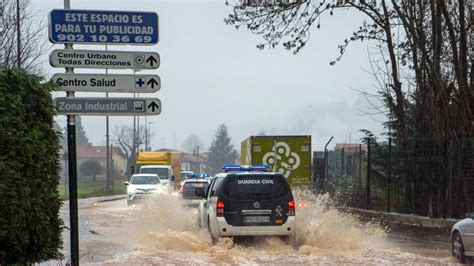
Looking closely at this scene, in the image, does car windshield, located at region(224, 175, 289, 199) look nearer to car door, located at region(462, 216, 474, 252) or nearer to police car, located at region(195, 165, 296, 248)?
police car, located at region(195, 165, 296, 248)

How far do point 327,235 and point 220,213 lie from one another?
2.47m

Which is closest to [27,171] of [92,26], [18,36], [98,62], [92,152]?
[98,62]

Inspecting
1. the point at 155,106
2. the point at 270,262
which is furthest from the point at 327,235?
the point at 155,106

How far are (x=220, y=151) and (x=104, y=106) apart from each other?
478 feet

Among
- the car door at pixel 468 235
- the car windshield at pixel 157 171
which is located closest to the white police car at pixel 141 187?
the car windshield at pixel 157 171

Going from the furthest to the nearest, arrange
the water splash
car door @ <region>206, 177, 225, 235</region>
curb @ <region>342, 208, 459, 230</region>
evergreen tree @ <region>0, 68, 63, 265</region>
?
curb @ <region>342, 208, 459, 230</region> < car door @ <region>206, 177, 225, 235</region> < the water splash < evergreen tree @ <region>0, 68, 63, 265</region>

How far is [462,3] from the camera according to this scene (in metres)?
19.5

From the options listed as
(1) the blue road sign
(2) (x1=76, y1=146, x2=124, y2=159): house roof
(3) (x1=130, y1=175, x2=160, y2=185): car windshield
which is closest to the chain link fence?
(3) (x1=130, y1=175, x2=160, y2=185): car windshield

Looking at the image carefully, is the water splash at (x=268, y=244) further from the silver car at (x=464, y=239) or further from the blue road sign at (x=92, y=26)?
the blue road sign at (x=92, y=26)

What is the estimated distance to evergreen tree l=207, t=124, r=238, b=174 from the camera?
153875 mm

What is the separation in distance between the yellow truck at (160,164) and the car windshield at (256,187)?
2268 centimetres

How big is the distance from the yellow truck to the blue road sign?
27.8m

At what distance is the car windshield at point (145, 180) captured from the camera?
33425mm

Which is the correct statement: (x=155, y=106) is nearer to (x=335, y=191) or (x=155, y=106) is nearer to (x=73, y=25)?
(x=73, y=25)
